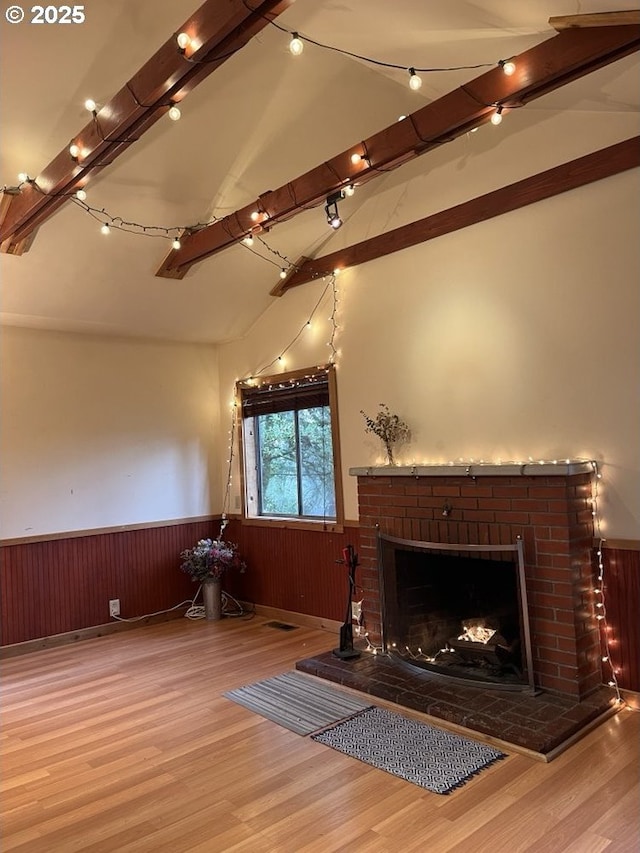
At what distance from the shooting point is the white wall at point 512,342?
10.3 ft

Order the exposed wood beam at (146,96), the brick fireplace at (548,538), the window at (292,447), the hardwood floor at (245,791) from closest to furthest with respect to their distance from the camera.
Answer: the exposed wood beam at (146,96) < the hardwood floor at (245,791) < the brick fireplace at (548,538) < the window at (292,447)

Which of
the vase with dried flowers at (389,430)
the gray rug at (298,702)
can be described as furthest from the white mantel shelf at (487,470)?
→ the gray rug at (298,702)

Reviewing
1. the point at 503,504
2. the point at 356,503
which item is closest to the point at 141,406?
the point at 356,503

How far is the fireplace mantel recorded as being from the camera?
3.09 meters

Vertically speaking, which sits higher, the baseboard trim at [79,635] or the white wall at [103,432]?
the white wall at [103,432]

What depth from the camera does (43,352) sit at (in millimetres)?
4805

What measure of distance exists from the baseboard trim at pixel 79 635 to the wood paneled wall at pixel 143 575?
0.13 ft

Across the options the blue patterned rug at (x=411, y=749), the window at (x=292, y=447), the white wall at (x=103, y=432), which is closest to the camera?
the blue patterned rug at (x=411, y=749)

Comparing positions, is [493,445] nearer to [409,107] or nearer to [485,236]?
[485,236]

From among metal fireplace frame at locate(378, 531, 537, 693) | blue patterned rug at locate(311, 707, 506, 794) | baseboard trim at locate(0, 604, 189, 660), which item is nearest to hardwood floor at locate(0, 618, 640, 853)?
blue patterned rug at locate(311, 707, 506, 794)

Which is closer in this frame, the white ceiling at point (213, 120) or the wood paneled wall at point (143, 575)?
the white ceiling at point (213, 120)

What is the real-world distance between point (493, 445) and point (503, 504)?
442 mm

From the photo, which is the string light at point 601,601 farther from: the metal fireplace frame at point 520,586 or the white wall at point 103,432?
the white wall at point 103,432

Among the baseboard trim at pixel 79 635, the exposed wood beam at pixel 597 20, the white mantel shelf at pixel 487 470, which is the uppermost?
the exposed wood beam at pixel 597 20
